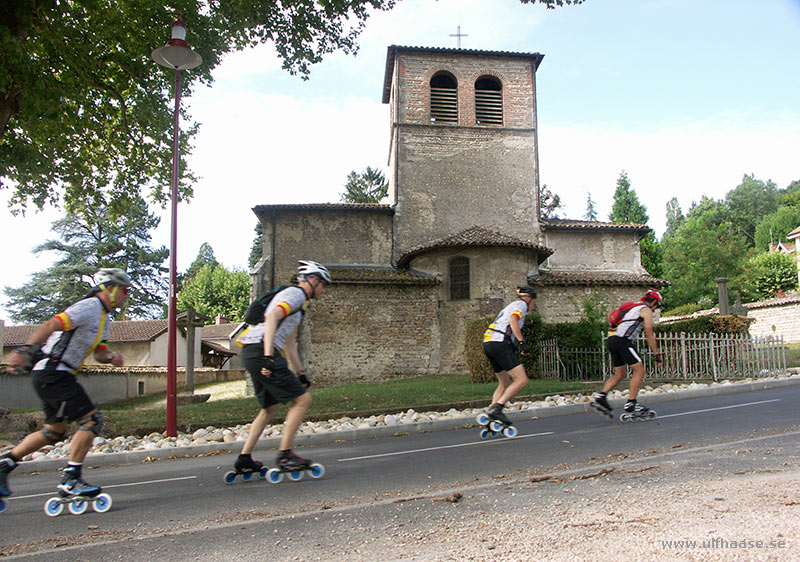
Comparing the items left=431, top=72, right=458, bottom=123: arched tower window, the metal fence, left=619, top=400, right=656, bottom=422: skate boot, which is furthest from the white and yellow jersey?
left=431, top=72, right=458, bottom=123: arched tower window

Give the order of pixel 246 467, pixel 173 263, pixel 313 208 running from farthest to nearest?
pixel 313 208, pixel 173 263, pixel 246 467

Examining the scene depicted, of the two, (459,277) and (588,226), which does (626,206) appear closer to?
(588,226)

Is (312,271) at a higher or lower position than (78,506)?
higher

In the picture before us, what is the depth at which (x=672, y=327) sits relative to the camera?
1769 cm

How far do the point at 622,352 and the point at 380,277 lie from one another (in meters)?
15.2

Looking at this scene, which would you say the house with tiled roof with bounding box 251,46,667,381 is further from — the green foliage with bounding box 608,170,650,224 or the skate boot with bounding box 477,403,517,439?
the green foliage with bounding box 608,170,650,224

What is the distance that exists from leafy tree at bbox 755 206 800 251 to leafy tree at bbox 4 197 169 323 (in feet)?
223

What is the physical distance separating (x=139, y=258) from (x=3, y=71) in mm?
41986

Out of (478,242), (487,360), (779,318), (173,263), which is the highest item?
(478,242)

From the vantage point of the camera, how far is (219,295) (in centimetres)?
6488

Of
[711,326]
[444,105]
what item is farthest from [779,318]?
[444,105]

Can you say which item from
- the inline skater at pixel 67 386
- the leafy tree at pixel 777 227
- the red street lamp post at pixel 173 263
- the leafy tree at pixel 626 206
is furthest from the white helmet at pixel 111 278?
the leafy tree at pixel 777 227

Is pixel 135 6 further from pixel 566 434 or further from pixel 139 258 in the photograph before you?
pixel 139 258

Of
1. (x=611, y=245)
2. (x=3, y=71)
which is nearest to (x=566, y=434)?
(x=3, y=71)
